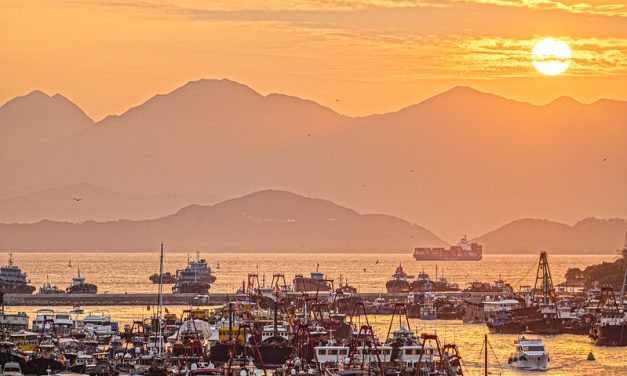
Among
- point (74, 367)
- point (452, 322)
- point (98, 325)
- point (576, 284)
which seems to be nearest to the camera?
point (74, 367)

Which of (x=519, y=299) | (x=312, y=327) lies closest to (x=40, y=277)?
(x=519, y=299)

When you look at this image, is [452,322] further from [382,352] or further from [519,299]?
[382,352]

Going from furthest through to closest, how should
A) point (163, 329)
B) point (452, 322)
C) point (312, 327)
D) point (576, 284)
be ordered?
point (576, 284) → point (452, 322) → point (163, 329) → point (312, 327)

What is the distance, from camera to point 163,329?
246 ft

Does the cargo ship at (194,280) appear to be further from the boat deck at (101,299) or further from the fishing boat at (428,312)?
the fishing boat at (428,312)

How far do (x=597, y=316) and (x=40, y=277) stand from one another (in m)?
109

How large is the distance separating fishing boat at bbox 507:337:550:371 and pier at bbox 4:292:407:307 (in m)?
49.5

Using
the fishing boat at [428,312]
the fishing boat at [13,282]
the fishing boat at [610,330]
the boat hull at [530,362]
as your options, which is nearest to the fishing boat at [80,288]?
the fishing boat at [13,282]

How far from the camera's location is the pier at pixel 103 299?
121062 millimetres

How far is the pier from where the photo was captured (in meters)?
121

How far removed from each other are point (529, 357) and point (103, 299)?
60895 mm

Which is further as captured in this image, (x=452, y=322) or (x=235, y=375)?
(x=452, y=322)

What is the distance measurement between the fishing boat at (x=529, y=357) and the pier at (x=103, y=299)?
49.5 metres

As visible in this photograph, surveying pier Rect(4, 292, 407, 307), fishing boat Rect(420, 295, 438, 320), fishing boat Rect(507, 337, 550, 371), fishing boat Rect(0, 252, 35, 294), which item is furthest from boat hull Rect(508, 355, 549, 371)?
fishing boat Rect(0, 252, 35, 294)
